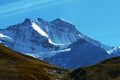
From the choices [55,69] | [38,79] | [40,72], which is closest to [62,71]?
[55,69]

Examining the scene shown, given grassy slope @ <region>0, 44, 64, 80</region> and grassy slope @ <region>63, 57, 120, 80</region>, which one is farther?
grassy slope @ <region>63, 57, 120, 80</region>

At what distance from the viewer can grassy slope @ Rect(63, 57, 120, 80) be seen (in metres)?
150

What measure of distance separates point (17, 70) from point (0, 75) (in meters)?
12.2

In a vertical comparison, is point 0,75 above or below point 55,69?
below

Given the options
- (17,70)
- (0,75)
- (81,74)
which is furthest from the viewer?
(81,74)

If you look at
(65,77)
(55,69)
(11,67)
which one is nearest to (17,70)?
(11,67)

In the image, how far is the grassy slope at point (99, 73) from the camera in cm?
14962

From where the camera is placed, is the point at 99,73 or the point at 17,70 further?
the point at 99,73

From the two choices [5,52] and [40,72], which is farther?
[5,52]

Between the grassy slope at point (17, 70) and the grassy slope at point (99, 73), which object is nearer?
the grassy slope at point (17, 70)

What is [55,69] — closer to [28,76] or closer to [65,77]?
[65,77]

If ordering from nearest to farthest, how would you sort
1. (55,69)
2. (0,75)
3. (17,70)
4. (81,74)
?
(0,75) → (17,70) → (81,74) → (55,69)

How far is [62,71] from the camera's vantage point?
180m

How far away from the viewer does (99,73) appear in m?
155
